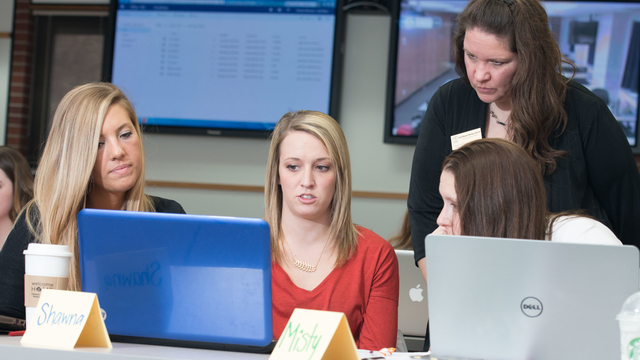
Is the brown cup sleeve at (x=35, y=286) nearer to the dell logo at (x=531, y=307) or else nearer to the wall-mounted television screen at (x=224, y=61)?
the dell logo at (x=531, y=307)

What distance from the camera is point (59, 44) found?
12.0ft

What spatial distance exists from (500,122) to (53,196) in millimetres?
1191

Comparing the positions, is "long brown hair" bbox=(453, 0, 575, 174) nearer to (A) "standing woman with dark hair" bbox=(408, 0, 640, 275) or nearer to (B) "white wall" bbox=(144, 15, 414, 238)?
(A) "standing woman with dark hair" bbox=(408, 0, 640, 275)

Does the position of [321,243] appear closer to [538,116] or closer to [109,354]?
[538,116]

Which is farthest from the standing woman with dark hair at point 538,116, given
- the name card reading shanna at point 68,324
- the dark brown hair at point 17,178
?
the dark brown hair at point 17,178

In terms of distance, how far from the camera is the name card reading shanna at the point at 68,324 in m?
0.96

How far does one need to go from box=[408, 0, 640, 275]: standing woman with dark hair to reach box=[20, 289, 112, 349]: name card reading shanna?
91 cm

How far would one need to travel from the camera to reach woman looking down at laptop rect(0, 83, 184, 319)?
1.42 metres

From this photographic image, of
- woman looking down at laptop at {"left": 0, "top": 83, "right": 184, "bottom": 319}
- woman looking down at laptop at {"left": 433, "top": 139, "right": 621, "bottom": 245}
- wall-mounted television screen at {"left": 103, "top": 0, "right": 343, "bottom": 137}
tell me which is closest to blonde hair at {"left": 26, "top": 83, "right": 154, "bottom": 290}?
woman looking down at laptop at {"left": 0, "top": 83, "right": 184, "bottom": 319}

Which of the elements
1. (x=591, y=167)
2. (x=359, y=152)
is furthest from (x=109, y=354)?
A: (x=359, y=152)

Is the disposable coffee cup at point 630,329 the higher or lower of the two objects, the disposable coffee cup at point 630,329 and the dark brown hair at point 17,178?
the higher

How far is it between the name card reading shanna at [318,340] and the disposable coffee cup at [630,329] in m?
0.37

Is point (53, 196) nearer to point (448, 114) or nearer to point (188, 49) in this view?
point (448, 114)

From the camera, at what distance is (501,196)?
1.21 metres
